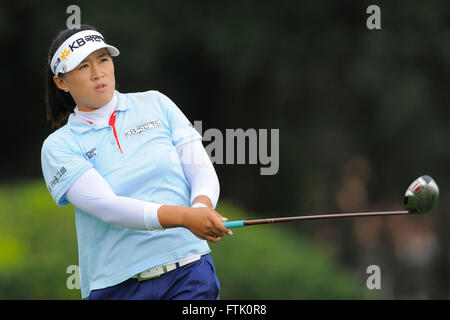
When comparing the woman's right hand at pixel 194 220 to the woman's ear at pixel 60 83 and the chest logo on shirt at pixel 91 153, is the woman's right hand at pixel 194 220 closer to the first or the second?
the chest logo on shirt at pixel 91 153

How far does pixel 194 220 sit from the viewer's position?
3512 mm

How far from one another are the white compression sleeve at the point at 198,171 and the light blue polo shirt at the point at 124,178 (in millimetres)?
37

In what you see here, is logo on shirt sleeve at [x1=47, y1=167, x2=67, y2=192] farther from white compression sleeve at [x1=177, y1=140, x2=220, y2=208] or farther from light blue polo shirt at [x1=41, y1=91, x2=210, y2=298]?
white compression sleeve at [x1=177, y1=140, x2=220, y2=208]

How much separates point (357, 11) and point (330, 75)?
103 centimetres

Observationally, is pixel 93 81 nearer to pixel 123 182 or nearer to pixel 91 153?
pixel 91 153

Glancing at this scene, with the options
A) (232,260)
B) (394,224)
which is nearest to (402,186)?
(394,224)

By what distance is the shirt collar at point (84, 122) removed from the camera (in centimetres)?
380

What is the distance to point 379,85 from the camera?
11250mm

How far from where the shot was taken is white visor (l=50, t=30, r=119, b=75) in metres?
3.77

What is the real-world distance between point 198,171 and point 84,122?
57 cm

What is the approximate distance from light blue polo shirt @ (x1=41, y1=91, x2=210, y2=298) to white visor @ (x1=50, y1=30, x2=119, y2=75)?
0.86ft

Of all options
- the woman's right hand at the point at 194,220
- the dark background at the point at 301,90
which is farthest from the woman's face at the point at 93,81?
the dark background at the point at 301,90

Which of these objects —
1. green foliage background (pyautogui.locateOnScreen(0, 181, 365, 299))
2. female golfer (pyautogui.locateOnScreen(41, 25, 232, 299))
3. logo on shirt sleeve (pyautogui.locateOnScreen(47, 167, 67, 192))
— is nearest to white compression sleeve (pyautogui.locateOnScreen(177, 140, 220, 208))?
female golfer (pyautogui.locateOnScreen(41, 25, 232, 299))

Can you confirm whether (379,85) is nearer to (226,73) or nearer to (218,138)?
(226,73)
